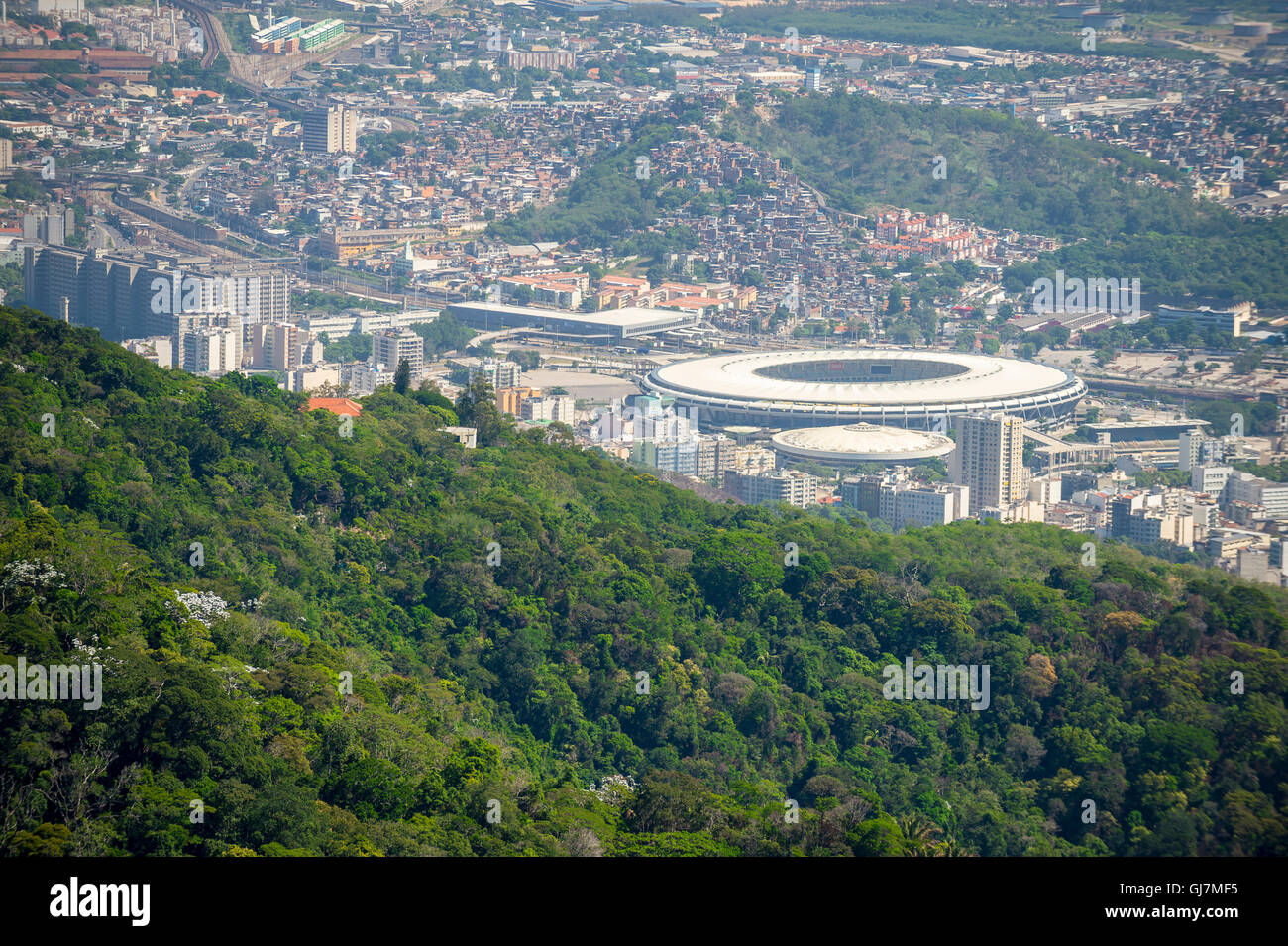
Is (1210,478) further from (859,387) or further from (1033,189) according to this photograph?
(1033,189)

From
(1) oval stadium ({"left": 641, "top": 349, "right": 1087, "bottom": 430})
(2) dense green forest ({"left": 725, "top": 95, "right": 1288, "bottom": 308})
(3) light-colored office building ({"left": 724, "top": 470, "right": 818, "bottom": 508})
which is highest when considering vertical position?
(2) dense green forest ({"left": 725, "top": 95, "right": 1288, "bottom": 308})

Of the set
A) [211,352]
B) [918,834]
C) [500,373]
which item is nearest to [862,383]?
[500,373]

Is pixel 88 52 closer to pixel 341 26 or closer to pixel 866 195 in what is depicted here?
pixel 341 26

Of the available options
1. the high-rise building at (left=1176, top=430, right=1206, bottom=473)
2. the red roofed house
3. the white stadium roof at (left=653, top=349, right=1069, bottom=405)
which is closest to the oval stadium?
the white stadium roof at (left=653, top=349, right=1069, bottom=405)

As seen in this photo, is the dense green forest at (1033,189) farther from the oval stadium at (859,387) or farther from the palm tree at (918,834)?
the palm tree at (918,834)

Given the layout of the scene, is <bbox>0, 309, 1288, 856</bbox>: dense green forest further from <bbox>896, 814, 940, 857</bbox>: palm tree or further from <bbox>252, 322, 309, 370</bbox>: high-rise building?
<bbox>252, 322, 309, 370</bbox>: high-rise building

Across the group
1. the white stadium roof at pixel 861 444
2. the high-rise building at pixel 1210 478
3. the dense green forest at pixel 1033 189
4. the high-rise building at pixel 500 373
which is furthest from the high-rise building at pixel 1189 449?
the dense green forest at pixel 1033 189
